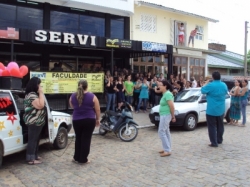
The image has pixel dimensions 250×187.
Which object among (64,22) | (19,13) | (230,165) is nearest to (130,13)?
(64,22)

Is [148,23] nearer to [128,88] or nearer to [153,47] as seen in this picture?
[153,47]

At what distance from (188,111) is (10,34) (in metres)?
7.58

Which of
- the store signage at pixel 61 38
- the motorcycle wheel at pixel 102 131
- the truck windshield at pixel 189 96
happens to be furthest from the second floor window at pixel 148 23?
the motorcycle wheel at pixel 102 131

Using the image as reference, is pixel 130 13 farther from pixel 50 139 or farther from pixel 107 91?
pixel 50 139

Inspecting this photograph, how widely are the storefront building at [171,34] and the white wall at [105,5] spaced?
1512mm

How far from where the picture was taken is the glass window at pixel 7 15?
1420 cm

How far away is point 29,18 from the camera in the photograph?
49.9 feet

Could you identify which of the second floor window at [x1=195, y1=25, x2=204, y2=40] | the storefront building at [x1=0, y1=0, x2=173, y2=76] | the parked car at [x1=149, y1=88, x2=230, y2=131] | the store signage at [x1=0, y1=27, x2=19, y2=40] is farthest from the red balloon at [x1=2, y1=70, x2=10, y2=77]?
the second floor window at [x1=195, y1=25, x2=204, y2=40]

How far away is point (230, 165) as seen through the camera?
5.78m

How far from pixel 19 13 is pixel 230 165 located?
1317 cm

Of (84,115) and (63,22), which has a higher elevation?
(63,22)

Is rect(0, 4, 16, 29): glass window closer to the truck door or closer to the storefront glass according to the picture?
the storefront glass

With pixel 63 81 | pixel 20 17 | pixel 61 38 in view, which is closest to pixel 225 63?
pixel 20 17

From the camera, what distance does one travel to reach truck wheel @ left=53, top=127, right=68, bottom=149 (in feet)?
23.3
